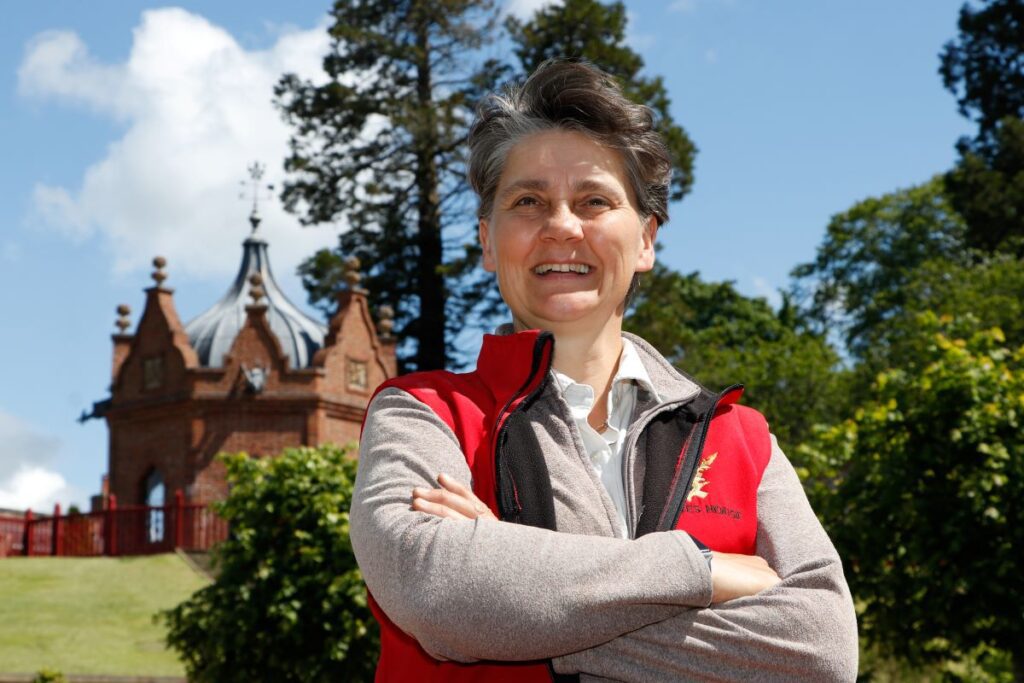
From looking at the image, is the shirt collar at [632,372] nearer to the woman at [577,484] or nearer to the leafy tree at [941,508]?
the woman at [577,484]

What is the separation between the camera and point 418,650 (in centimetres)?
231

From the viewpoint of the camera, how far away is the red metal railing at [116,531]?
28.0 m

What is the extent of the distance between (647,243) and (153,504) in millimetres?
29798

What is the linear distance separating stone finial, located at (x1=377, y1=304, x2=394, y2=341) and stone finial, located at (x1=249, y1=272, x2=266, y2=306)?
9.96ft

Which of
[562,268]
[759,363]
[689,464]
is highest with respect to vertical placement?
[759,363]

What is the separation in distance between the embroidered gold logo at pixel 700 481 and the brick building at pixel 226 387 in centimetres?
2768

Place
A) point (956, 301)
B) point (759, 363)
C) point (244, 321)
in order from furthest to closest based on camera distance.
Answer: point (759, 363) → point (244, 321) → point (956, 301)

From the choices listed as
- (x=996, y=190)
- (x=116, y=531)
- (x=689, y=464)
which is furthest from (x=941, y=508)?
(x=996, y=190)

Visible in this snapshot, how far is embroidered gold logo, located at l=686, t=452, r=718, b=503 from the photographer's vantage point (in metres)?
2.44

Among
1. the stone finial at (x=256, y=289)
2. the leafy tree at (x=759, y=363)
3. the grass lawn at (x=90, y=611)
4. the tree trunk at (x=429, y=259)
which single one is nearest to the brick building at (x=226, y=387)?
the stone finial at (x=256, y=289)

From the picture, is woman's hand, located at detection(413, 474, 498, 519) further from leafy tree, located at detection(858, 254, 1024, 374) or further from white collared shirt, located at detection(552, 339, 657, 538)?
leafy tree, located at detection(858, 254, 1024, 374)

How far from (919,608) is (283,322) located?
79.4 ft

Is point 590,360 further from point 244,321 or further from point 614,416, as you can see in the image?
Result: point 244,321

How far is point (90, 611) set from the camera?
72.4 feet
